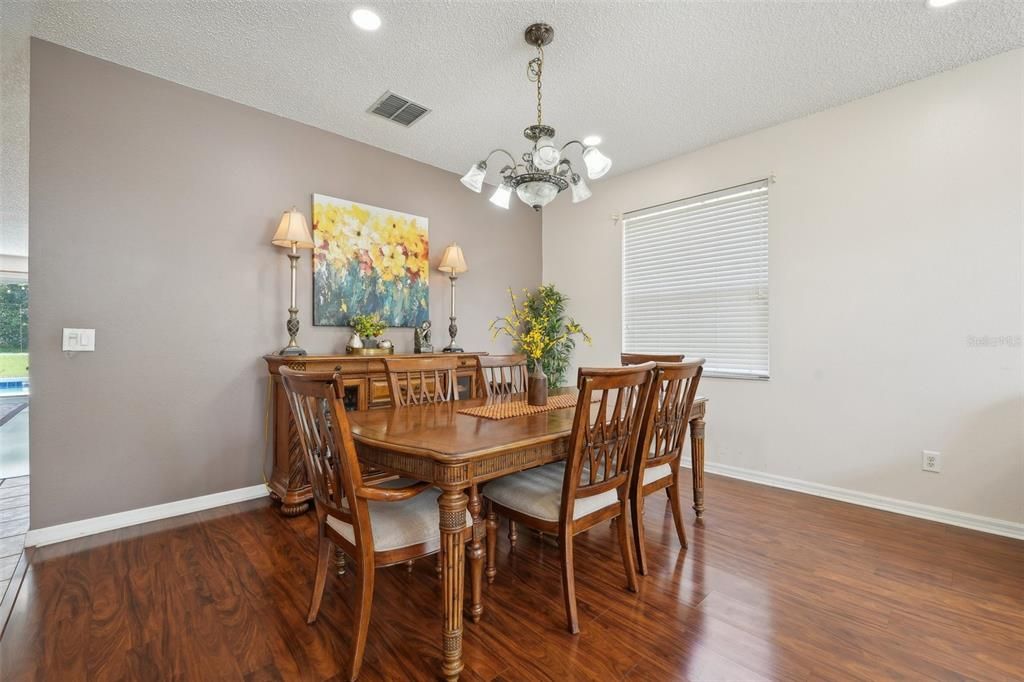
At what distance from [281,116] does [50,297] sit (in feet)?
6.15

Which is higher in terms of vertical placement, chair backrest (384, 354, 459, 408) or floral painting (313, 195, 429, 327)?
floral painting (313, 195, 429, 327)

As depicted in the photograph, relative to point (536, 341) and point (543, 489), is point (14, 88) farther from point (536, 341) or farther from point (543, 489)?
point (543, 489)

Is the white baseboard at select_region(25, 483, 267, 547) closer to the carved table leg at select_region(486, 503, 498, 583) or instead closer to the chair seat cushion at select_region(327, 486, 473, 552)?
the chair seat cushion at select_region(327, 486, 473, 552)

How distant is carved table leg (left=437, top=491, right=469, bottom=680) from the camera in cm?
141

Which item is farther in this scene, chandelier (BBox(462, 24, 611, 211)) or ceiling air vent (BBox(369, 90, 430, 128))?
ceiling air vent (BBox(369, 90, 430, 128))

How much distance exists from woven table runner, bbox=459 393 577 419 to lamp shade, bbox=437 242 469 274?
6.49 ft

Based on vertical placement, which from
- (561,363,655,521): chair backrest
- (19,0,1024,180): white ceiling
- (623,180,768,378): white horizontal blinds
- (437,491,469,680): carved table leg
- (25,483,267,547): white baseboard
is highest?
(19,0,1024,180): white ceiling

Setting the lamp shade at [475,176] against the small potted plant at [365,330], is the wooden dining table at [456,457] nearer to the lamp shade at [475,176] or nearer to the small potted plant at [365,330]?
the lamp shade at [475,176]

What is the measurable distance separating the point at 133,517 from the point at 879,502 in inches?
191

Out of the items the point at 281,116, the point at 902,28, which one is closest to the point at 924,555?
the point at 902,28

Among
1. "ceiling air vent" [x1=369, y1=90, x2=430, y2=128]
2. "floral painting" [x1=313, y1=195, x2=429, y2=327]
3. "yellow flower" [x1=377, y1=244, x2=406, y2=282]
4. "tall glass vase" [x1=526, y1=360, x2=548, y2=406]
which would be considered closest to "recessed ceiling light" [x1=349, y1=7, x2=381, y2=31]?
"ceiling air vent" [x1=369, y1=90, x2=430, y2=128]

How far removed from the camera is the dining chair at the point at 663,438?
1.99 metres

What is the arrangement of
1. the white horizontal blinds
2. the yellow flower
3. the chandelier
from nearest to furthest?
the chandelier → the white horizontal blinds → the yellow flower

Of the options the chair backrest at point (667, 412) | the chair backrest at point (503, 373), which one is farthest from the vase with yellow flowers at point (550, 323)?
the chair backrest at point (667, 412)
